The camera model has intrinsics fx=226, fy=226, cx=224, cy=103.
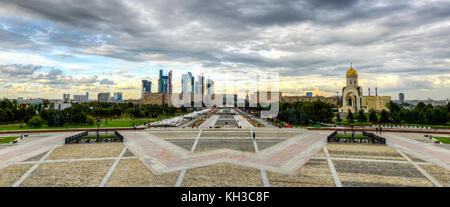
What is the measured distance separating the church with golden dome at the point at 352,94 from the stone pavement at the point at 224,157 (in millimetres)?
67642

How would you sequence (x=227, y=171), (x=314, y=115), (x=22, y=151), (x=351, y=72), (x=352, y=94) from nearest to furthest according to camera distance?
(x=227, y=171) → (x=22, y=151) → (x=314, y=115) → (x=352, y=94) → (x=351, y=72)

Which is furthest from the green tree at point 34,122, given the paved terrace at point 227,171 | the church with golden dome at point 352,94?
the church with golden dome at point 352,94

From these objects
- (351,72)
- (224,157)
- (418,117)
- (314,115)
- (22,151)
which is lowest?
(224,157)

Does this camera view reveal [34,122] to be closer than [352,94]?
Yes

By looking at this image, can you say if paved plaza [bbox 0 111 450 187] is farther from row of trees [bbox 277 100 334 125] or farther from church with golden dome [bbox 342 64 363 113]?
church with golden dome [bbox 342 64 363 113]

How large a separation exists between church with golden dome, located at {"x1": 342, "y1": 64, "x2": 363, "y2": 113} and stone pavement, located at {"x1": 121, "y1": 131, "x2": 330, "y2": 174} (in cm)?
6764

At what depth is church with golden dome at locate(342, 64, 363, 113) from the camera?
265 feet

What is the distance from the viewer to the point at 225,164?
17.4m

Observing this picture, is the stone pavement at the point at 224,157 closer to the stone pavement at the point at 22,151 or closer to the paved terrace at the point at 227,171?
the paved terrace at the point at 227,171

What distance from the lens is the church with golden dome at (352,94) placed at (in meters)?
A: 80.8

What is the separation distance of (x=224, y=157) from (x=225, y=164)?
183 cm

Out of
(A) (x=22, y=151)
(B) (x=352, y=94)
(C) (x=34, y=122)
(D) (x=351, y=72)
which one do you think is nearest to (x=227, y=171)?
(A) (x=22, y=151)

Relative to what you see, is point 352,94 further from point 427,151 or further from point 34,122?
point 34,122
